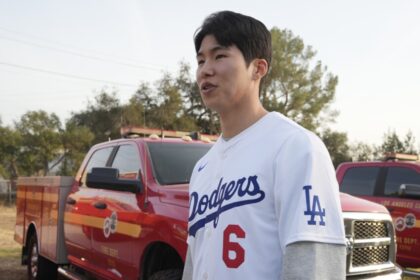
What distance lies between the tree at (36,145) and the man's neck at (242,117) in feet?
109

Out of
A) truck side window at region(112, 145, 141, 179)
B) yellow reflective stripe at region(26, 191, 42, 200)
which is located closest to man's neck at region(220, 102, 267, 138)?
truck side window at region(112, 145, 141, 179)

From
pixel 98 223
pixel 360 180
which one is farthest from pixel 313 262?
pixel 360 180

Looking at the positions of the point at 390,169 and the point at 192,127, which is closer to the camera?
the point at 390,169

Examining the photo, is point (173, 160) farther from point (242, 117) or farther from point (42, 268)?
point (42, 268)

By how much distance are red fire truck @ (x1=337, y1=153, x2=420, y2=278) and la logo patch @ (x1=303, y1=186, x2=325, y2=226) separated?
583 centimetres

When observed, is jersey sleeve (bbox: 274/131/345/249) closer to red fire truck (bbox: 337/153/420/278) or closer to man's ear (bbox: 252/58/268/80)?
man's ear (bbox: 252/58/268/80)

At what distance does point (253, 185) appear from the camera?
1512 mm

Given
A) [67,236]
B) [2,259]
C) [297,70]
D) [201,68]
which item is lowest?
[2,259]

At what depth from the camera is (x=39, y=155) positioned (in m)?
33.5

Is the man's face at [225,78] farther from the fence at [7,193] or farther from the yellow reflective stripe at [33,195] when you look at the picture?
the fence at [7,193]

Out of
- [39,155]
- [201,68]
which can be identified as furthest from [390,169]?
[39,155]

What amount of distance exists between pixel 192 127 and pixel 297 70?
11.9m

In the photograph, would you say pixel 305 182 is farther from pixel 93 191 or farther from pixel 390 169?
pixel 390 169

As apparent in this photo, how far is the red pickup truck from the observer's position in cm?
401
